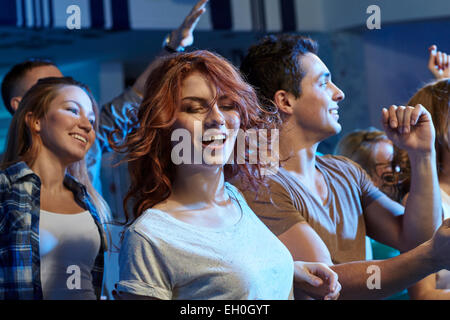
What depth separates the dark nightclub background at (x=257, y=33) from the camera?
88.7 inches

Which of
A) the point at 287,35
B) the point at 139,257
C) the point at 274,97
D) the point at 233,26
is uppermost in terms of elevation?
the point at 233,26

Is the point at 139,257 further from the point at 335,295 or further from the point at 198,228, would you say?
the point at 335,295

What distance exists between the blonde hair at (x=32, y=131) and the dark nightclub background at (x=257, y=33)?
0.72 meters

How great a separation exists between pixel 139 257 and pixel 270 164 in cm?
40

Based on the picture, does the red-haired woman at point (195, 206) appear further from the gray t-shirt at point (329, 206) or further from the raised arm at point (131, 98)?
the raised arm at point (131, 98)

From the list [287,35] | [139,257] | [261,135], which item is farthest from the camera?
[287,35]

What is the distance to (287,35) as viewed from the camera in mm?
1231

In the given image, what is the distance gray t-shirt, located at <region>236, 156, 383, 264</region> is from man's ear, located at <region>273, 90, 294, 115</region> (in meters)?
0.13

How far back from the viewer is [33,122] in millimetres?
1346

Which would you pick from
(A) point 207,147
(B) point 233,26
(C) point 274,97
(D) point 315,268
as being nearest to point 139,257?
(A) point 207,147

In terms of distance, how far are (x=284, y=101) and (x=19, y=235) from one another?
62 centimetres

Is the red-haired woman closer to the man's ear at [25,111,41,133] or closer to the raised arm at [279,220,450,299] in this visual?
the raised arm at [279,220,450,299]
